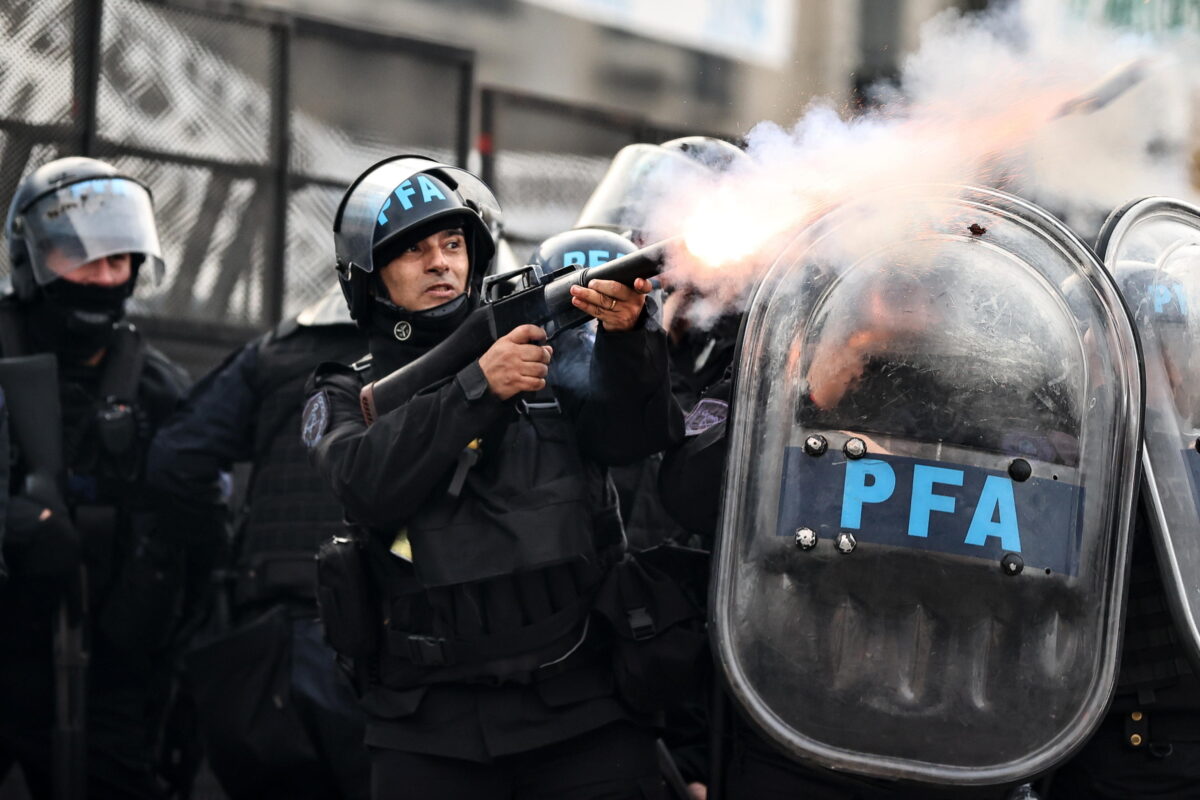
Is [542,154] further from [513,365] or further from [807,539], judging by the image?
[807,539]

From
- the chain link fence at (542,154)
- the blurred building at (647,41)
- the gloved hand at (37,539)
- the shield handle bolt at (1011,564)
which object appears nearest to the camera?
the shield handle bolt at (1011,564)

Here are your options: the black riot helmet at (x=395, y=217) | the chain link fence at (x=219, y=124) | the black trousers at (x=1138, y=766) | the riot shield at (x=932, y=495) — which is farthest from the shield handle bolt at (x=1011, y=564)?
the chain link fence at (x=219, y=124)

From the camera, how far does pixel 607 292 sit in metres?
3.24

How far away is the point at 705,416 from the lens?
3553mm

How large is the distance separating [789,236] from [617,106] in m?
6.83

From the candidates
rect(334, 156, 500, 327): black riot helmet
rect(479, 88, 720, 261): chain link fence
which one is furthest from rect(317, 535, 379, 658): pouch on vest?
rect(479, 88, 720, 261): chain link fence

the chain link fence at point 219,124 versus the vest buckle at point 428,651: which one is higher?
the chain link fence at point 219,124

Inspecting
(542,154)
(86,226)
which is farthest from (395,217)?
(542,154)

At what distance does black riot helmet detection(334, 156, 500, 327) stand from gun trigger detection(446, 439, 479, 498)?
0.56 m

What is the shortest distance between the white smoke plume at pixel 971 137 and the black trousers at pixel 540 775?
106 centimetres

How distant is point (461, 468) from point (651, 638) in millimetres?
553

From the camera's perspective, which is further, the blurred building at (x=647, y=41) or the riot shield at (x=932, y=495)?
the blurred building at (x=647, y=41)

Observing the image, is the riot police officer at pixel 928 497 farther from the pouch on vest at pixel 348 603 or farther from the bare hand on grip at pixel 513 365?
the pouch on vest at pixel 348 603

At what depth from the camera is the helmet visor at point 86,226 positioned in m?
5.39
